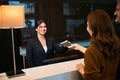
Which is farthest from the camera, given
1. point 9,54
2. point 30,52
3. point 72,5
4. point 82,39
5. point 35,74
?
point 82,39

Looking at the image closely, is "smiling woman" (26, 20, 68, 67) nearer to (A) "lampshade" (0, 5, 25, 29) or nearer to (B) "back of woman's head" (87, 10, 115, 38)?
(A) "lampshade" (0, 5, 25, 29)

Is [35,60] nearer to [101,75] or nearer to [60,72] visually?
[60,72]

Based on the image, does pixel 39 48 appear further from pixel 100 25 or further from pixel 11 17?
pixel 100 25

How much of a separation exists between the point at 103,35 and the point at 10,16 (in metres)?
0.75

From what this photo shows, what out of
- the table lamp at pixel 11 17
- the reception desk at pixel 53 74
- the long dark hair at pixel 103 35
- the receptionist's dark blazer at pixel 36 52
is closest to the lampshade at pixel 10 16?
the table lamp at pixel 11 17

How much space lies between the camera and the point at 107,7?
4.26 meters

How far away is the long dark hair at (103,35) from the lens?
144cm

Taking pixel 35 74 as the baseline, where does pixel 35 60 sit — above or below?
below

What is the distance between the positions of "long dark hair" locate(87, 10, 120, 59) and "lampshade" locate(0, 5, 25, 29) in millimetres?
573

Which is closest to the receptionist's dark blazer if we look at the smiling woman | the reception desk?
the smiling woman

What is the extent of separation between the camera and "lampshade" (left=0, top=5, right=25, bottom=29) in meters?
1.55

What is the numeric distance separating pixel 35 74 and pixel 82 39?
2530 mm

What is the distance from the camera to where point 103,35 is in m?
1.46

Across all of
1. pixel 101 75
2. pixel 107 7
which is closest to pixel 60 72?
pixel 101 75
